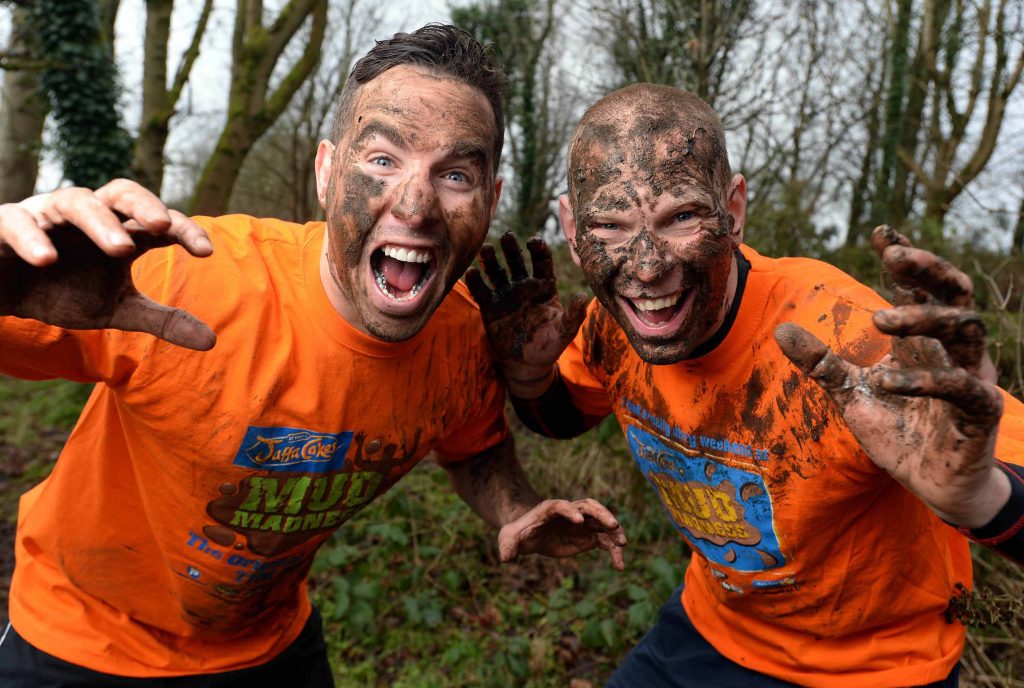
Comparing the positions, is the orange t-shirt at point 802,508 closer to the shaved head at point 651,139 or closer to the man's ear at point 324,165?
the shaved head at point 651,139

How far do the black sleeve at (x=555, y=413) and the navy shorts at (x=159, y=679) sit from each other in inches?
41.6

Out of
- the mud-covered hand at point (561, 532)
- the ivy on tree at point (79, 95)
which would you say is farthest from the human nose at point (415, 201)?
the ivy on tree at point (79, 95)

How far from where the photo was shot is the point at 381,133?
6.77ft

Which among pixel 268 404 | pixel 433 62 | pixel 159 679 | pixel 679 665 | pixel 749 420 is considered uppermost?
pixel 433 62

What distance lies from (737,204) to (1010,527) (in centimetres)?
103

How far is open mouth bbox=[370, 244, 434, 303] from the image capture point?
6.74 ft

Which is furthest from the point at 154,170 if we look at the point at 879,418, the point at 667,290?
the point at 879,418

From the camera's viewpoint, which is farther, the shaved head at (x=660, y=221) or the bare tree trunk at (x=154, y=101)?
the bare tree trunk at (x=154, y=101)

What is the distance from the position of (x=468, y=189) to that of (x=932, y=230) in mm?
4594

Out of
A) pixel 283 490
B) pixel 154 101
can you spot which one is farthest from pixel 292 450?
pixel 154 101

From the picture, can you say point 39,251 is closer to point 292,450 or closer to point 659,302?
point 292,450

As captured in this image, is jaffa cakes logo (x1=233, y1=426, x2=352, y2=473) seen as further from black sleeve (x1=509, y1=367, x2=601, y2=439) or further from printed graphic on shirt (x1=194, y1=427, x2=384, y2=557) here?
black sleeve (x1=509, y1=367, x2=601, y2=439)

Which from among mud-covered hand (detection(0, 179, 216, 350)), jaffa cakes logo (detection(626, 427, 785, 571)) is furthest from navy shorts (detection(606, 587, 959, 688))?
mud-covered hand (detection(0, 179, 216, 350))

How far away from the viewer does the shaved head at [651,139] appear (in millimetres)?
1997
